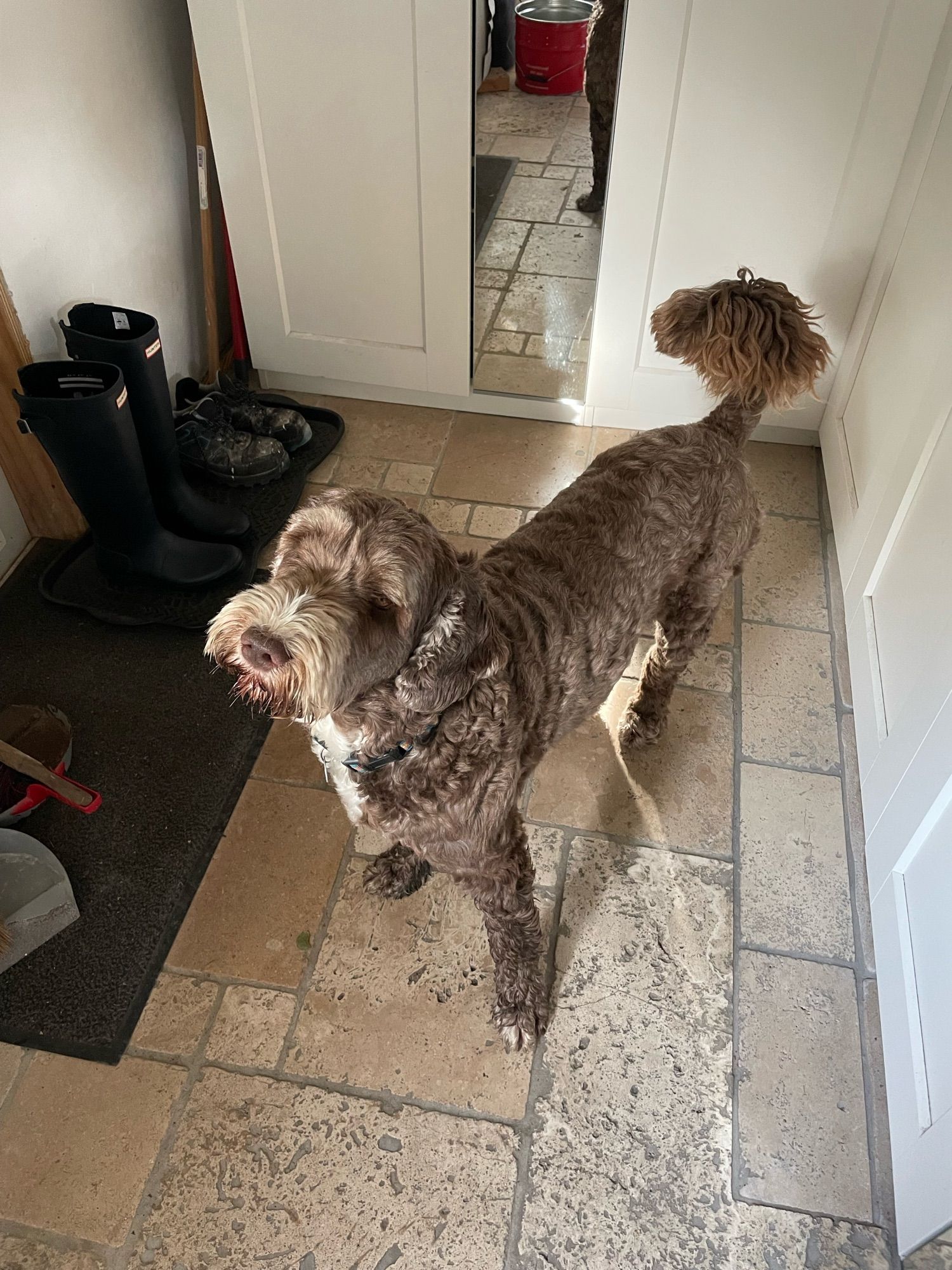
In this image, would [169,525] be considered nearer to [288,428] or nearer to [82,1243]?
[288,428]

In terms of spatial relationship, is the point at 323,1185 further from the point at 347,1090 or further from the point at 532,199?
the point at 532,199

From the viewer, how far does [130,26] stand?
2711mm

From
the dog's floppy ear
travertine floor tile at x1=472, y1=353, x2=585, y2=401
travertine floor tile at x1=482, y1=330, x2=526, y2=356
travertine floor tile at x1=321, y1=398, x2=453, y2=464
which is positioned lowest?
travertine floor tile at x1=321, y1=398, x2=453, y2=464

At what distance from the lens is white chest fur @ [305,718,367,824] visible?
1.48 metres

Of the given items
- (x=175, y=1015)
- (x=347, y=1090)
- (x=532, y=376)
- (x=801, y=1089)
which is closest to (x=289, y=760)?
(x=175, y=1015)

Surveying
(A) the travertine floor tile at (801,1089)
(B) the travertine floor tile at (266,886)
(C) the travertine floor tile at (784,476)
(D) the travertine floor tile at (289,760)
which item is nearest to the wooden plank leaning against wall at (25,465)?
(D) the travertine floor tile at (289,760)

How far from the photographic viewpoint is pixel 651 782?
89.8 inches

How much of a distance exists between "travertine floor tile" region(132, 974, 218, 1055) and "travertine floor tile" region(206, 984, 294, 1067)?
4cm

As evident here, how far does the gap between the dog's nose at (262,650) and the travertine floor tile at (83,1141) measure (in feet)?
3.51

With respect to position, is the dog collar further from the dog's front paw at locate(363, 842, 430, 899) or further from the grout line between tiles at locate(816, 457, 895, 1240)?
the grout line between tiles at locate(816, 457, 895, 1240)

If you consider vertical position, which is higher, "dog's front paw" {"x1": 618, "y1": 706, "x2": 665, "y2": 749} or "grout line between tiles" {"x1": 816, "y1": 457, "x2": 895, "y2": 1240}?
"dog's front paw" {"x1": 618, "y1": 706, "x2": 665, "y2": 749}

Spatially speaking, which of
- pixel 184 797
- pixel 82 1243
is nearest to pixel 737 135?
pixel 184 797

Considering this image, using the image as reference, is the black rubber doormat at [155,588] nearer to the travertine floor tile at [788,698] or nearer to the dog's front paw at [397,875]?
the dog's front paw at [397,875]

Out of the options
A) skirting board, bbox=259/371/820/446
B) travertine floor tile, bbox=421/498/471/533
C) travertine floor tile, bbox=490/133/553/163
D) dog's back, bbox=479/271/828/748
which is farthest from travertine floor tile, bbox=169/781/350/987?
travertine floor tile, bbox=490/133/553/163
